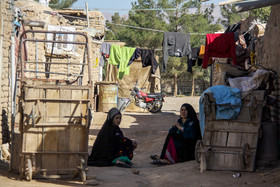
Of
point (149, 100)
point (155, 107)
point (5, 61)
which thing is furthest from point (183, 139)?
point (155, 107)

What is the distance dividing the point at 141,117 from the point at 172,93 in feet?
54.5

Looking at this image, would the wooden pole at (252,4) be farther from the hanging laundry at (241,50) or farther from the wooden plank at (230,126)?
the hanging laundry at (241,50)

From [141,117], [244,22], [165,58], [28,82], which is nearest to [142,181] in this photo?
[28,82]

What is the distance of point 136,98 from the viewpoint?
57.3 feet

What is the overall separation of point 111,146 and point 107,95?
30.3ft

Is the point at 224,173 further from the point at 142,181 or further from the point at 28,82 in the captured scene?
the point at 28,82

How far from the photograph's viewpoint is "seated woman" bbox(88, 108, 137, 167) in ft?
22.6

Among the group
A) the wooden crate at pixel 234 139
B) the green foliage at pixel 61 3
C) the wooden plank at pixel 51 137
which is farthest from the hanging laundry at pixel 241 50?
the green foliage at pixel 61 3

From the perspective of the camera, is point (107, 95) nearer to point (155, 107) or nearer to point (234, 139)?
point (155, 107)

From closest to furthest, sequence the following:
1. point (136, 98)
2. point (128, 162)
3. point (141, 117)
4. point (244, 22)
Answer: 1. point (128, 162)
2. point (244, 22)
3. point (141, 117)
4. point (136, 98)

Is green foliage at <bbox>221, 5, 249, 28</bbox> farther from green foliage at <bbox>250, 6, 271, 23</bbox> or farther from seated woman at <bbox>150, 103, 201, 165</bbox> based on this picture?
seated woman at <bbox>150, 103, 201, 165</bbox>

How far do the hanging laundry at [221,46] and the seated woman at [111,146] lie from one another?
4.22 metres

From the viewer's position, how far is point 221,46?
10.2m

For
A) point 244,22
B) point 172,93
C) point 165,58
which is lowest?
point 172,93
